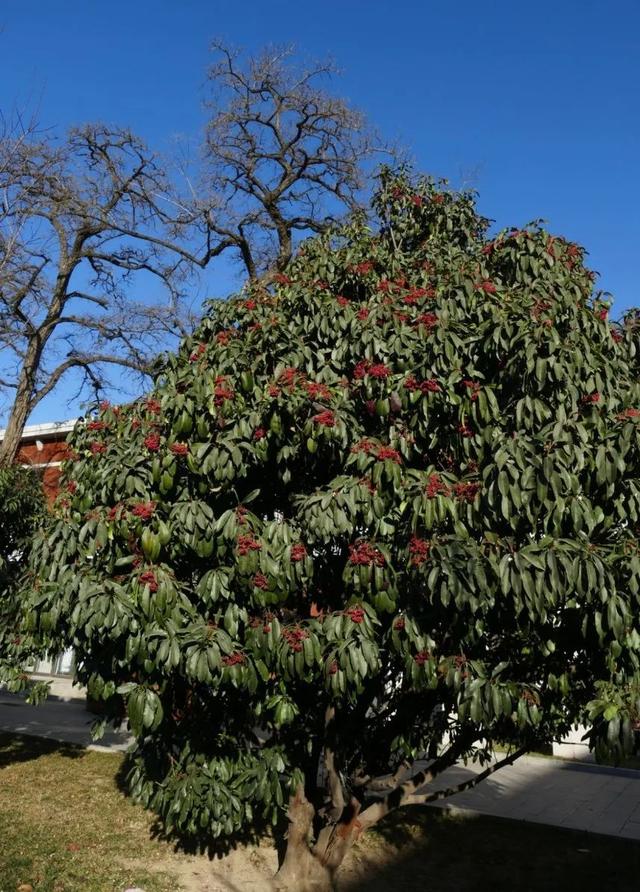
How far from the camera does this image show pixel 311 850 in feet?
19.6

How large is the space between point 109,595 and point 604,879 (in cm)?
533

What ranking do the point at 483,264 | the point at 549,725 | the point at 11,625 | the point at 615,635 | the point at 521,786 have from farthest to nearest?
the point at 521,786 < the point at 11,625 < the point at 483,264 < the point at 549,725 < the point at 615,635

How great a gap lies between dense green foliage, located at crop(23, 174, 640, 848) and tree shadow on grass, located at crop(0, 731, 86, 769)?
6.17 meters

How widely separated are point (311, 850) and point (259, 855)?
3.23 feet

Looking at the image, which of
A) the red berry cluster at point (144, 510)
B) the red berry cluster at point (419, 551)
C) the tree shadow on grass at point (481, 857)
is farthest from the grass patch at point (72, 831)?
the red berry cluster at point (419, 551)

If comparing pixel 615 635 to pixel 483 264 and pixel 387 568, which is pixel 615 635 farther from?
pixel 483 264

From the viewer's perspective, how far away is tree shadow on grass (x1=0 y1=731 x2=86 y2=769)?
10594mm

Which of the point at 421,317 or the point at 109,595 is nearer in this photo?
the point at 109,595

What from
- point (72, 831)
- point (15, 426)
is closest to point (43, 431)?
point (15, 426)

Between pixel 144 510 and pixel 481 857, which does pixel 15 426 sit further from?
pixel 481 857

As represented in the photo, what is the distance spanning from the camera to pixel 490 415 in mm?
4500

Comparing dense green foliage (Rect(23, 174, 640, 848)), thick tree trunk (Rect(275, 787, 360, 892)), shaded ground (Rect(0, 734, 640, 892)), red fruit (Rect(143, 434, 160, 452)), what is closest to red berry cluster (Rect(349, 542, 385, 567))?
dense green foliage (Rect(23, 174, 640, 848))

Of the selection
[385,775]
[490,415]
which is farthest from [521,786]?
[490,415]

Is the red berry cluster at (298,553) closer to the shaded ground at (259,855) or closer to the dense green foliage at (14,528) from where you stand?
the shaded ground at (259,855)
